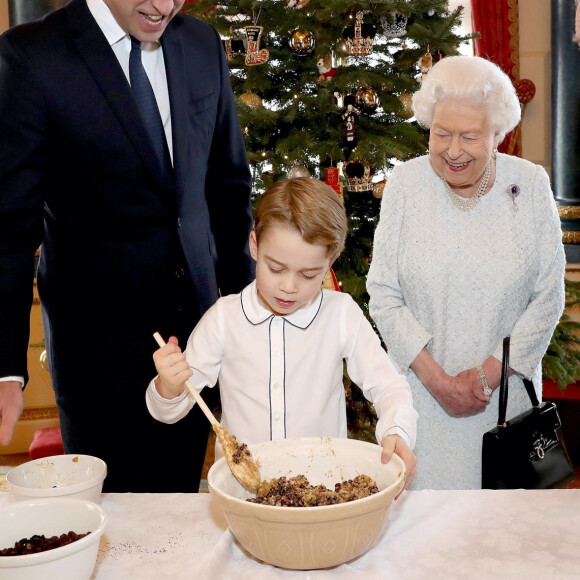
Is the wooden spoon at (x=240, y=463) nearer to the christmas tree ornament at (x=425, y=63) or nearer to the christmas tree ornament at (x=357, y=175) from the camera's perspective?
the christmas tree ornament at (x=357, y=175)

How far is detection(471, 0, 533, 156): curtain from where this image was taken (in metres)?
4.57

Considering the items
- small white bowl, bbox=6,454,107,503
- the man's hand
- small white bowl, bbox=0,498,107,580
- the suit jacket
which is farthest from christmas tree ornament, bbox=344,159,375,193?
small white bowl, bbox=0,498,107,580

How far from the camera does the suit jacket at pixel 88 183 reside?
179 centimetres

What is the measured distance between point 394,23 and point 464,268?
55.2 inches

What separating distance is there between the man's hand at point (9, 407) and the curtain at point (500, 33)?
3.59m

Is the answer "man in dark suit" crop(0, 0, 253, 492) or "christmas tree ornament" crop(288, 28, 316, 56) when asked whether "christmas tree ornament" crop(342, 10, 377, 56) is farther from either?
"man in dark suit" crop(0, 0, 253, 492)

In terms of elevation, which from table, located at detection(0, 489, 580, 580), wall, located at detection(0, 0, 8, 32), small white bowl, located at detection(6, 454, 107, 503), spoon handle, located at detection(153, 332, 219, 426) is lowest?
table, located at detection(0, 489, 580, 580)

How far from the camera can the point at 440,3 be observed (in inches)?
128

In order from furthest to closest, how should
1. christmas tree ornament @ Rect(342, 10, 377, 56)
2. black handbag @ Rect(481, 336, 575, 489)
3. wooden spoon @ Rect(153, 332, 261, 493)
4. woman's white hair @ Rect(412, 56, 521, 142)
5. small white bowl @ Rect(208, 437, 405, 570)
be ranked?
christmas tree ornament @ Rect(342, 10, 377, 56), woman's white hair @ Rect(412, 56, 521, 142), black handbag @ Rect(481, 336, 575, 489), wooden spoon @ Rect(153, 332, 261, 493), small white bowl @ Rect(208, 437, 405, 570)

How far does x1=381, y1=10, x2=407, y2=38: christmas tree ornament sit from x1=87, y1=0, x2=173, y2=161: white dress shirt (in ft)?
4.90

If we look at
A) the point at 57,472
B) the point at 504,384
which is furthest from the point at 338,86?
the point at 57,472

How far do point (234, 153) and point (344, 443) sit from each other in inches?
38.4

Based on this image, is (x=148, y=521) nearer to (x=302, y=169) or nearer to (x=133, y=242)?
(x=133, y=242)

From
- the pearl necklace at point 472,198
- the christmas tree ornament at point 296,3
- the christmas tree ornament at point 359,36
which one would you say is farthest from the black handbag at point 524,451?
the christmas tree ornament at point 296,3
